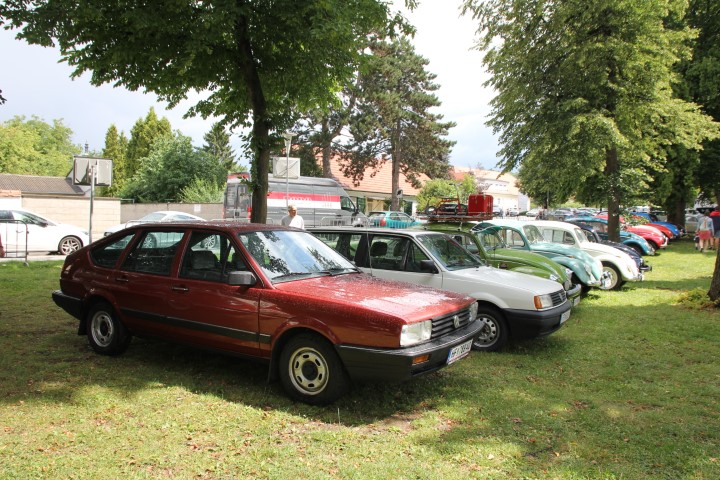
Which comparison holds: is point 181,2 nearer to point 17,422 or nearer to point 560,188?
point 17,422

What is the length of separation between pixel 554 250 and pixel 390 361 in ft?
27.3

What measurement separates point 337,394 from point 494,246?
605 cm

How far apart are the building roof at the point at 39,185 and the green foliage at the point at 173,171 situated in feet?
22.4

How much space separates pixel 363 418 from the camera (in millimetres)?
4398

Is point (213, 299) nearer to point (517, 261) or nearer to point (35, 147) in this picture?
point (517, 261)

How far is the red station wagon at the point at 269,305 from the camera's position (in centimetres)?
424

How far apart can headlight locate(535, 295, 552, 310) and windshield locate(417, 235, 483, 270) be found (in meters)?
1.08

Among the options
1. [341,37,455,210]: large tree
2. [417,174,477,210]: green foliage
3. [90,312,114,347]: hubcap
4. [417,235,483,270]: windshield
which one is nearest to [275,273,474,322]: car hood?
[417,235,483,270]: windshield

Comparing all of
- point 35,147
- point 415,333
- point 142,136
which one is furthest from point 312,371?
point 35,147

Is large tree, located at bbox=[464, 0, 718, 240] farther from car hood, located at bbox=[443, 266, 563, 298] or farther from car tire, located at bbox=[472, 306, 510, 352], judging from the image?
car tire, located at bbox=[472, 306, 510, 352]

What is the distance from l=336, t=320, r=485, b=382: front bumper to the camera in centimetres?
410

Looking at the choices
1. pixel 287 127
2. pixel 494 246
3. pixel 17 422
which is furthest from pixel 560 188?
pixel 17 422

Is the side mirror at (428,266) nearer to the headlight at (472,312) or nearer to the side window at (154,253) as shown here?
the headlight at (472,312)

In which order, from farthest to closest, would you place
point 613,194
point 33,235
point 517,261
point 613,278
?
point 613,194, point 33,235, point 613,278, point 517,261
